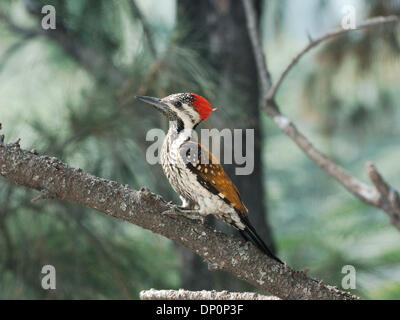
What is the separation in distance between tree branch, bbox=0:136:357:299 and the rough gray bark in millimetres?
539

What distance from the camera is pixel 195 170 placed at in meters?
0.75

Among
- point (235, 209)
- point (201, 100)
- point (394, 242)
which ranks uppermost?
point (394, 242)

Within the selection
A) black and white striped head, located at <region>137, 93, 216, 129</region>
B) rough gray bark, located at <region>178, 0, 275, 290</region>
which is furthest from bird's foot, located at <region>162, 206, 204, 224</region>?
rough gray bark, located at <region>178, 0, 275, 290</region>

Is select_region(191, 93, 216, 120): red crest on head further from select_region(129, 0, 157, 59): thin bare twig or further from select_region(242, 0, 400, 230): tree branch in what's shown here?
select_region(129, 0, 157, 59): thin bare twig

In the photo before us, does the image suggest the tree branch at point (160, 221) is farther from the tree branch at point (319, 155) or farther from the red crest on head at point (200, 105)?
the tree branch at point (319, 155)

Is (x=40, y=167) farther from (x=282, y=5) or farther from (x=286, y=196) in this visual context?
(x=286, y=196)

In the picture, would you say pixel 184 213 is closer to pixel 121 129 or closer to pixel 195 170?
pixel 195 170

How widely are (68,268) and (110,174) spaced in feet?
1.28

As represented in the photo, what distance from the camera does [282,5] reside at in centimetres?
238

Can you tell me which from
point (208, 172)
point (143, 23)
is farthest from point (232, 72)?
point (208, 172)

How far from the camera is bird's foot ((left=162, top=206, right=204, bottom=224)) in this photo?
754 mm

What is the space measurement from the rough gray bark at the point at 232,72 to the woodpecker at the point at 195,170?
534mm

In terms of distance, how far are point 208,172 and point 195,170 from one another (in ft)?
0.07

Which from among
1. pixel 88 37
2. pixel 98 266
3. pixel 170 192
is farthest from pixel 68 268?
pixel 88 37
